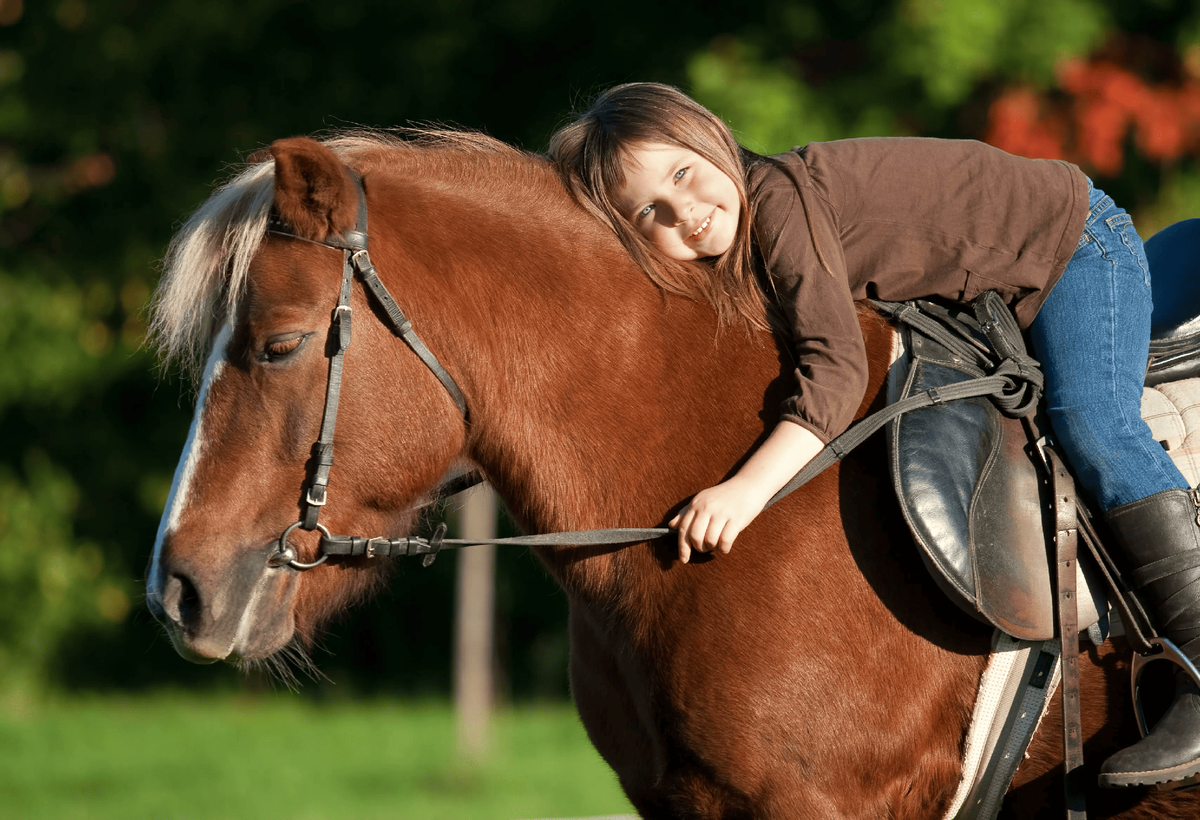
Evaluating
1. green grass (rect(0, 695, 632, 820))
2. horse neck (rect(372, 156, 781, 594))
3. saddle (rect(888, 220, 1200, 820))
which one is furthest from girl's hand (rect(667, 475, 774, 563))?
green grass (rect(0, 695, 632, 820))

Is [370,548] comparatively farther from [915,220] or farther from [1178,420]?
[1178,420]

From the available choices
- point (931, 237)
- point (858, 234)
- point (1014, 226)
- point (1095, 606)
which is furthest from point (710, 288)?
point (1095, 606)

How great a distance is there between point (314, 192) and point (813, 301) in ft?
3.47

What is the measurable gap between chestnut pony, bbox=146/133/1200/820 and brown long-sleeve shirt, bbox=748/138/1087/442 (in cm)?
17

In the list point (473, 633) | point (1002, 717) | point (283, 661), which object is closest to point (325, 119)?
point (473, 633)

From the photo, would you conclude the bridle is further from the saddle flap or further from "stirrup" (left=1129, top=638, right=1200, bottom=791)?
"stirrup" (left=1129, top=638, right=1200, bottom=791)

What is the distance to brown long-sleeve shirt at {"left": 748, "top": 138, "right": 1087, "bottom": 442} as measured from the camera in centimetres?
227

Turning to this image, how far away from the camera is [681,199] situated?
233 cm

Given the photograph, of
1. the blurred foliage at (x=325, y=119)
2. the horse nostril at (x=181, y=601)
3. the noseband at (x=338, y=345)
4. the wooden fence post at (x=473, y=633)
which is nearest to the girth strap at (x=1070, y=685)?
the noseband at (x=338, y=345)

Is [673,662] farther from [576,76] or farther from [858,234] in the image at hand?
[576,76]

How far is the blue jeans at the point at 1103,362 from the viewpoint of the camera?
2219 millimetres

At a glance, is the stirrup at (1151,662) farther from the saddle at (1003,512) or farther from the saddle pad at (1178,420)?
the saddle pad at (1178,420)

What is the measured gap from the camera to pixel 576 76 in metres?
7.98

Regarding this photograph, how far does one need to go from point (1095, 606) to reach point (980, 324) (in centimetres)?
65
